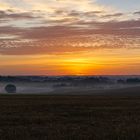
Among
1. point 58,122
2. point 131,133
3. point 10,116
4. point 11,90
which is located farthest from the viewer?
point 11,90

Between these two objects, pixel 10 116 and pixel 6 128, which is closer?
pixel 6 128

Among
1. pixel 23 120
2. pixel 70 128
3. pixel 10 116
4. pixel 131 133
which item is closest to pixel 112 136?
pixel 131 133

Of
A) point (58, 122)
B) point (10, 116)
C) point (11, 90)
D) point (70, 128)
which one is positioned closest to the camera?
point (70, 128)

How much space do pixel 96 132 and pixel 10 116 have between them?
25.8 feet

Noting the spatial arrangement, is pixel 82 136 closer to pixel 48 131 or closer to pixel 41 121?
pixel 48 131

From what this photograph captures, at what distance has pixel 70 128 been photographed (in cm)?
2117

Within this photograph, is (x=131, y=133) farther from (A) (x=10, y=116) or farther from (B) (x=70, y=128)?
(A) (x=10, y=116)

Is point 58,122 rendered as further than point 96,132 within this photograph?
Yes

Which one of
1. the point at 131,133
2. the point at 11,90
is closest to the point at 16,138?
the point at 131,133

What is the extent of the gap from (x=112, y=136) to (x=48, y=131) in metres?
2.99

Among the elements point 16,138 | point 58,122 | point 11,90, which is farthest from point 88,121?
point 11,90

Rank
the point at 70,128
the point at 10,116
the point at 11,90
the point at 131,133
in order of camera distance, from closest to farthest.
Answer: the point at 131,133, the point at 70,128, the point at 10,116, the point at 11,90

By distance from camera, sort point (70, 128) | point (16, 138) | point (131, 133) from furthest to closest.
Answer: point (70, 128), point (131, 133), point (16, 138)

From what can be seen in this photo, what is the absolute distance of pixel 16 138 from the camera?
18.4 m
